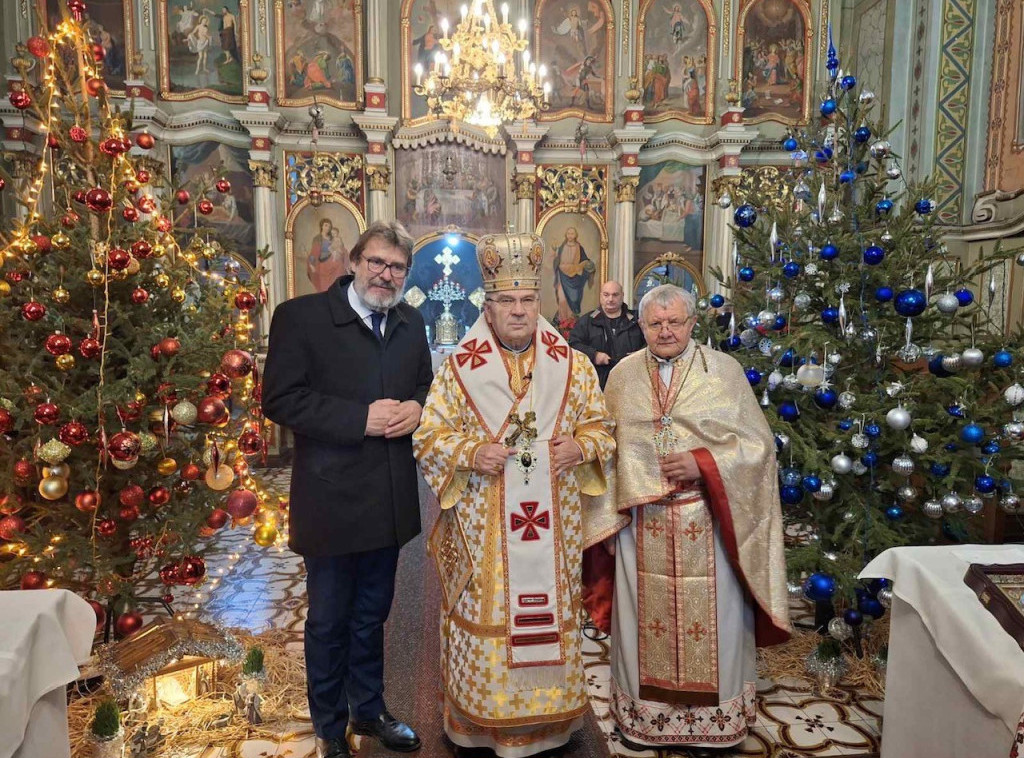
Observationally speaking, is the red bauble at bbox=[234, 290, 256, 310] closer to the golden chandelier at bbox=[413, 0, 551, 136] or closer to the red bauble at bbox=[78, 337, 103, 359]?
the red bauble at bbox=[78, 337, 103, 359]

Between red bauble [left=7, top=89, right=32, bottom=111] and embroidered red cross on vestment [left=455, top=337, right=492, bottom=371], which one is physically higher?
red bauble [left=7, top=89, right=32, bottom=111]

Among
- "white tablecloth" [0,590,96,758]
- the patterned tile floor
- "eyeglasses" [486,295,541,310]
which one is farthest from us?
the patterned tile floor

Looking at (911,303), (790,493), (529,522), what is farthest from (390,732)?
(911,303)

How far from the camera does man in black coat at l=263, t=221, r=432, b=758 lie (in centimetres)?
251

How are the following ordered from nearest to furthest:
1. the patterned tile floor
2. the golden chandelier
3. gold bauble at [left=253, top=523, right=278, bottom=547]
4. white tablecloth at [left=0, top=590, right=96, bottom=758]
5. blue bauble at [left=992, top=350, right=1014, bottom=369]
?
white tablecloth at [left=0, top=590, right=96, bottom=758] < the patterned tile floor < blue bauble at [left=992, top=350, right=1014, bottom=369] < gold bauble at [left=253, top=523, right=278, bottom=547] < the golden chandelier

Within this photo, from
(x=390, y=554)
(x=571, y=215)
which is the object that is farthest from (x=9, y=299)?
(x=571, y=215)

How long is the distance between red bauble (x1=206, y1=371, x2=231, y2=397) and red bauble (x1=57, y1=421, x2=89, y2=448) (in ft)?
1.87

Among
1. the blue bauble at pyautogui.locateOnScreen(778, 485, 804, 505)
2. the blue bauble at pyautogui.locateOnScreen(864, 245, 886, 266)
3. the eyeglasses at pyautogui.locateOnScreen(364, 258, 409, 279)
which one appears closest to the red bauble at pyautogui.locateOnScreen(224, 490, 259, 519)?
the eyeglasses at pyautogui.locateOnScreen(364, 258, 409, 279)

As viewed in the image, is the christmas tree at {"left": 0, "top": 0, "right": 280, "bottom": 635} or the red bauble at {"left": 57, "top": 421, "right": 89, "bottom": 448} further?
the christmas tree at {"left": 0, "top": 0, "right": 280, "bottom": 635}

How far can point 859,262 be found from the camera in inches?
140

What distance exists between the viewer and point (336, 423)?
2.45 metres

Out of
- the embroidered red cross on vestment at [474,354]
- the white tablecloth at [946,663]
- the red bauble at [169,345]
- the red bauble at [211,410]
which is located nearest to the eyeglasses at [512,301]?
the embroidered red cross on vestment at [474,354]

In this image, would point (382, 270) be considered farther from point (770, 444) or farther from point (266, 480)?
point (266, 480)

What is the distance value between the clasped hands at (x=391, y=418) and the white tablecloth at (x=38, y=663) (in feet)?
3.42
